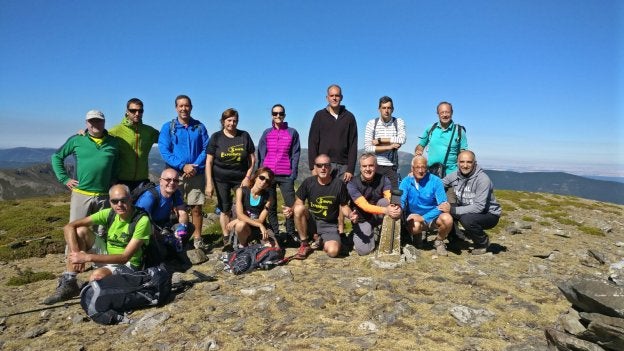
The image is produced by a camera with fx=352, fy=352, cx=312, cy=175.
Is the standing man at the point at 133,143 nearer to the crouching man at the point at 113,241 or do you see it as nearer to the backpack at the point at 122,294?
the crouching man at the point at 113,241

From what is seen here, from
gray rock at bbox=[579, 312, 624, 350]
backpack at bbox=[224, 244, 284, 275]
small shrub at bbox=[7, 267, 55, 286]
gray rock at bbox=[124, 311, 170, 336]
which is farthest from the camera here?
small shrub at bbox=[7, 267, 55, 286]

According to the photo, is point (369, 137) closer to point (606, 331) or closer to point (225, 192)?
point (225, 192)

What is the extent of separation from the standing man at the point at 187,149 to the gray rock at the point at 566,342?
989 cm

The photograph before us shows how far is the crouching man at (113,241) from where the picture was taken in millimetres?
7703

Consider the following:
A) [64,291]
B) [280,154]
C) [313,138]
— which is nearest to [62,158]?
[64,291]

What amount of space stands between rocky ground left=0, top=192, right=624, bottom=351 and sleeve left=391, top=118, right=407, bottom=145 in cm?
357

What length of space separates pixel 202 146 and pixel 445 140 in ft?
26.9

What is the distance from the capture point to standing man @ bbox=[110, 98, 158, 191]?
34.9ft

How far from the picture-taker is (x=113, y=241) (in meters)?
8.10

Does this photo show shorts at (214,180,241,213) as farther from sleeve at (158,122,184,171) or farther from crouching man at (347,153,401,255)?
crouching man at (347,153,401,255)

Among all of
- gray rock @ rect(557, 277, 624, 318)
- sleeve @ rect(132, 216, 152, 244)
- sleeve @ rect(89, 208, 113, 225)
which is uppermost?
sleeve @ rect(89, 208, 113, 225)

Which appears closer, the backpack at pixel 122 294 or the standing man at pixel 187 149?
the backpack at pixel 122 294

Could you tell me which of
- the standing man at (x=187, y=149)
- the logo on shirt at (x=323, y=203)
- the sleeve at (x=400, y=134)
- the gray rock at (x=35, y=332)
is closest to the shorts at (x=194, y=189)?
the standing man at (x=187, y=149)

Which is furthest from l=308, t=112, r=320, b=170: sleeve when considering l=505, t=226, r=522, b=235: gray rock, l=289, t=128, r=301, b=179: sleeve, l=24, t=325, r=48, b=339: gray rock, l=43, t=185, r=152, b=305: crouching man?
l=505, t=226, r=522, b=235: gray rock
